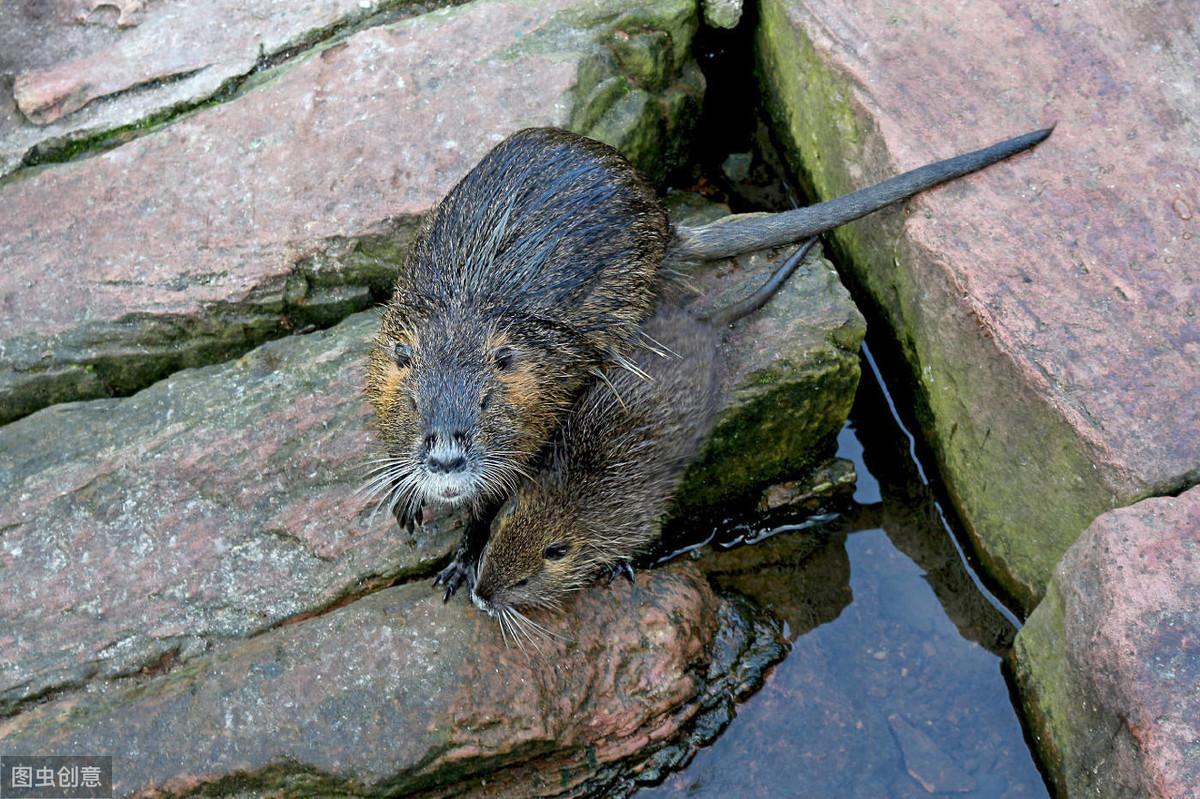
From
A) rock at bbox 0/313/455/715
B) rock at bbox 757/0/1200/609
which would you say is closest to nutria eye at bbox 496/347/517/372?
rock at bbox 0/313/455/715

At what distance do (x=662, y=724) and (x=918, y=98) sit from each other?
227cm

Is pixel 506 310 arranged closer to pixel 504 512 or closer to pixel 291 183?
pixel 504 512

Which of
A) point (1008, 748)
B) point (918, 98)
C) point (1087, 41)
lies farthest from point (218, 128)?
point (1008, 748)

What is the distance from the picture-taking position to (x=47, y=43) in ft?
15.8

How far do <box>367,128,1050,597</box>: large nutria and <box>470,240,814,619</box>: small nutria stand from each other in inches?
3.7

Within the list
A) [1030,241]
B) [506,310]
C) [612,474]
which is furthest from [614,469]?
[1030,241]

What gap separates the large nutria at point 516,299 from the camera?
3.47m

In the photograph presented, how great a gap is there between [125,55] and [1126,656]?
412 centimetres

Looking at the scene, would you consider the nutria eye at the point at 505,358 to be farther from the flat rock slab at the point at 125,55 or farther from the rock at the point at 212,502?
the flat rock slab at the point at 125,55

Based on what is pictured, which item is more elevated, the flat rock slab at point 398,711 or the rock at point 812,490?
the rock at point 812,490

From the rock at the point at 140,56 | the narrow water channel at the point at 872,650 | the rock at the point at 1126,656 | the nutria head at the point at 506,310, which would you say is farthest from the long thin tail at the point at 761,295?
the rock at the point at 140,56

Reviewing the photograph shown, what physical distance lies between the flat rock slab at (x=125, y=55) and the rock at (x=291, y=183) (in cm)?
12

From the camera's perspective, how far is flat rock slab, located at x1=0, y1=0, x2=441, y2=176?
15.0 ft

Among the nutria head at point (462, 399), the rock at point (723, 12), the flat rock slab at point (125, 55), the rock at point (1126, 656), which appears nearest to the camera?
the rock at point (1126, 656)
